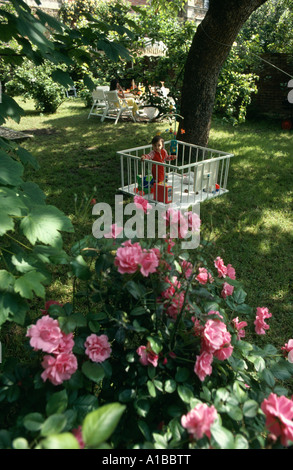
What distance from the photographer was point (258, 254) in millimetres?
4062

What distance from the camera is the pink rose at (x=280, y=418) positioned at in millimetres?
860

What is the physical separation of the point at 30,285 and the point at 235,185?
549 centimetres

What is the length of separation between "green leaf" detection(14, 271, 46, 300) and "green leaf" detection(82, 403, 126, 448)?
49cm

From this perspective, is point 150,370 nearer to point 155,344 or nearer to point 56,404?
point 155,344

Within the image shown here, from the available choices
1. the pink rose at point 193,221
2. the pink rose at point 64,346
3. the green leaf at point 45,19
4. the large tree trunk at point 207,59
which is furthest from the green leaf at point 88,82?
the large tree trunk at point 207,59

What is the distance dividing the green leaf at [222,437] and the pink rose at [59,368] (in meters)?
0.48

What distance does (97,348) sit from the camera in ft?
3.94

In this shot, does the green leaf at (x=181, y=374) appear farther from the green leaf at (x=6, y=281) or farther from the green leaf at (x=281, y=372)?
the green leaf at (x=6, y=281)

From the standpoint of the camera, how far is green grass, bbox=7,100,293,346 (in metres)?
3.53

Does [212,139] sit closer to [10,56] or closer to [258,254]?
[258,254]

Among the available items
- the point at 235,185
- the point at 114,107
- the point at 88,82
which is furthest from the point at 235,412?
the point at 114,107

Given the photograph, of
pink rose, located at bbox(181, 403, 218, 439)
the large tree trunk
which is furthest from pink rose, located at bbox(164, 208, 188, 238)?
the large tree trunk

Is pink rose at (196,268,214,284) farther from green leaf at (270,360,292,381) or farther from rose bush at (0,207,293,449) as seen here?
green leaf at (270,360,292,381)
